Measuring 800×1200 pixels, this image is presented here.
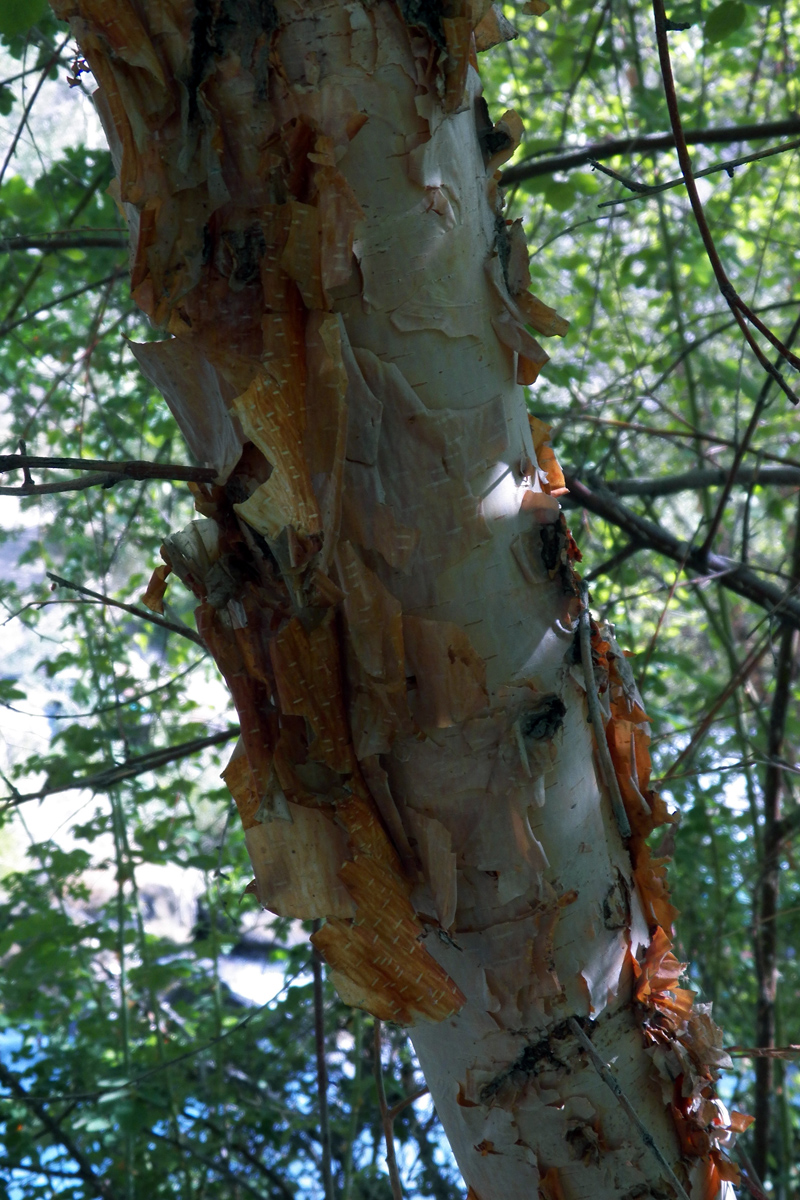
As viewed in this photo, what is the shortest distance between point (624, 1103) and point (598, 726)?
21 cm

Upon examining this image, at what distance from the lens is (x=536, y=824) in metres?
0.48

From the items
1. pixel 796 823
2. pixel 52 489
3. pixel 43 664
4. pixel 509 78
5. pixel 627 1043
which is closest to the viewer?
pixel 52 489

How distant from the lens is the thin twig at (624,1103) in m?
0.49

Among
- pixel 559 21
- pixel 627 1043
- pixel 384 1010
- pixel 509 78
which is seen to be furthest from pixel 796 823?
pixel 509 78

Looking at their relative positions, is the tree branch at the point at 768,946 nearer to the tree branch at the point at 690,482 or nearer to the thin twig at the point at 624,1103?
the tree branch at the point at 690,482

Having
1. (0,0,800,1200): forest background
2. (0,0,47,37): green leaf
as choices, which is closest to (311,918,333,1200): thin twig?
(0,0,800,1200): forest background

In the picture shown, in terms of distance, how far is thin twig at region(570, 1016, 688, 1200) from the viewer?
490 millimetres

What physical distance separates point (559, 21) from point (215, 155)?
1.77m

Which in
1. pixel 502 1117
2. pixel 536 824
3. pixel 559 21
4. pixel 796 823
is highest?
pixel 559 21

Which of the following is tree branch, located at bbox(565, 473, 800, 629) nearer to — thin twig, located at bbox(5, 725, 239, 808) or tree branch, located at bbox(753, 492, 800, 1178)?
tree branch, located at bbox(753, 492, 800, 1178)

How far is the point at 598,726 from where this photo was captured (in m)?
0.52

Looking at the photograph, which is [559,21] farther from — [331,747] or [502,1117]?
[502,1117]

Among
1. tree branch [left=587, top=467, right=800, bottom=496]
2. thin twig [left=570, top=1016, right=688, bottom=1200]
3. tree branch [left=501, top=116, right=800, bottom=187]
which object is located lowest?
thin twig [left=570, top=1016, right=688, bottom=1200]

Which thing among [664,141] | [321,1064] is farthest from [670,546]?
[321,1064]
